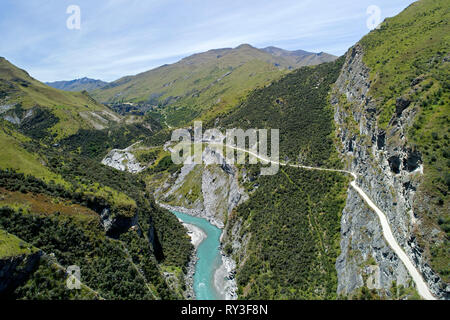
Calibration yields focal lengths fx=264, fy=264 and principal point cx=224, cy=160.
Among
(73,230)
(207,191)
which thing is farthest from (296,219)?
(207,191)

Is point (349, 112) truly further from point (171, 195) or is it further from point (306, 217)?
point (171, 195)

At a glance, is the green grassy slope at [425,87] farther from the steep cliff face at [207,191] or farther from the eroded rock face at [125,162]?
the eroded rock face at [125,162]

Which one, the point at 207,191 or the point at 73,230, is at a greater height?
the point at 73,230

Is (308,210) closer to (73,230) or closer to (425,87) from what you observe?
(425,87)

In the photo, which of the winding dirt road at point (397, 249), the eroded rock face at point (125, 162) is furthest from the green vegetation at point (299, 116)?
the eroded rock face at point (125, 162)

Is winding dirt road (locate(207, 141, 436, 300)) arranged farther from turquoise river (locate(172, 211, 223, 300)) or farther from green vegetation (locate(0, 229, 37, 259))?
green vegetation (locate(0, 229, 37, 259))

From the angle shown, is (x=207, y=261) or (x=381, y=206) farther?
(x=207, y=261)

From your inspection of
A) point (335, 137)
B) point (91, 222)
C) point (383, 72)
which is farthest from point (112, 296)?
point (383, 72)

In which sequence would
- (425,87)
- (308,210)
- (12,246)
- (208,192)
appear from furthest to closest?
(208,192) < (308,210) < (425,87) < (12,246)
